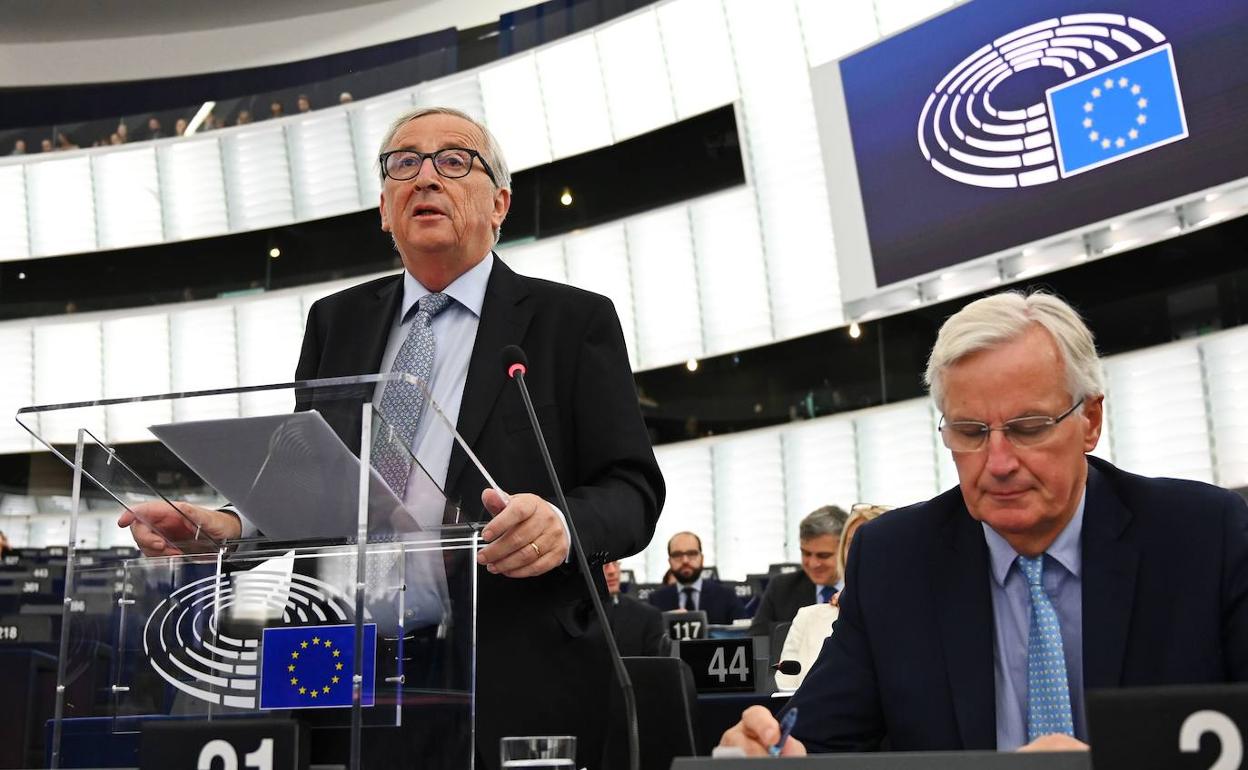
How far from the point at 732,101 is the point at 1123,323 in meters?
4.38

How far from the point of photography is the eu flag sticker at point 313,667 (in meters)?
1.48

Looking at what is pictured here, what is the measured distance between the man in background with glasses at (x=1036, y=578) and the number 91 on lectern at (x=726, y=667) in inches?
86.8

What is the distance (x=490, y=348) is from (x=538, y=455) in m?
0.19

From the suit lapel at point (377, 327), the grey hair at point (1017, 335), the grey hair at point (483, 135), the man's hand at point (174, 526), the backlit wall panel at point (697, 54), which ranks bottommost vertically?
the man's hand at point (174, 526)

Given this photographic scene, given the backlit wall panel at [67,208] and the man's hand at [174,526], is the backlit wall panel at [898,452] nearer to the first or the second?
the man's hand at [174,526]

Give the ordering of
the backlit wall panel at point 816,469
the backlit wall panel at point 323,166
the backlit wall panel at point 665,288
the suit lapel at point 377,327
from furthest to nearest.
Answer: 1. the backlit wall panel at point 323,166
2. the backlit wall panel at point 665,288
3. the backlit wall panel at point 816,469
4. the suit lapel at point 377,327

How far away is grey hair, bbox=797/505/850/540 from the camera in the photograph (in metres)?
6.09

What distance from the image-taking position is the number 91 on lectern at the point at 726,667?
13.2 feet

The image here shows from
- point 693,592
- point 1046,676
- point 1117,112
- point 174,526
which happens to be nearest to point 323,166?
point 693,592

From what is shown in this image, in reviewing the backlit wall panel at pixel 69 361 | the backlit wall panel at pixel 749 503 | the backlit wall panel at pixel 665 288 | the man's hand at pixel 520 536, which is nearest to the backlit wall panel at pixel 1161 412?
the backlit wall panel at pixel 749 503

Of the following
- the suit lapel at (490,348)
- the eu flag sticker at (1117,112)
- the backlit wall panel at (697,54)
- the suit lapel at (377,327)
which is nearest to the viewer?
the suit lapel at (490,348)

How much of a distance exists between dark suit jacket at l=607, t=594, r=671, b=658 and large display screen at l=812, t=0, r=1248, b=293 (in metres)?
3.83

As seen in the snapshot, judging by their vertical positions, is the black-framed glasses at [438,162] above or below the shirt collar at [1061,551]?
above

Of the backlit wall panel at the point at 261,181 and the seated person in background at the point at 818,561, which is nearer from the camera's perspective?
the seated person in background at the point at 818,561
